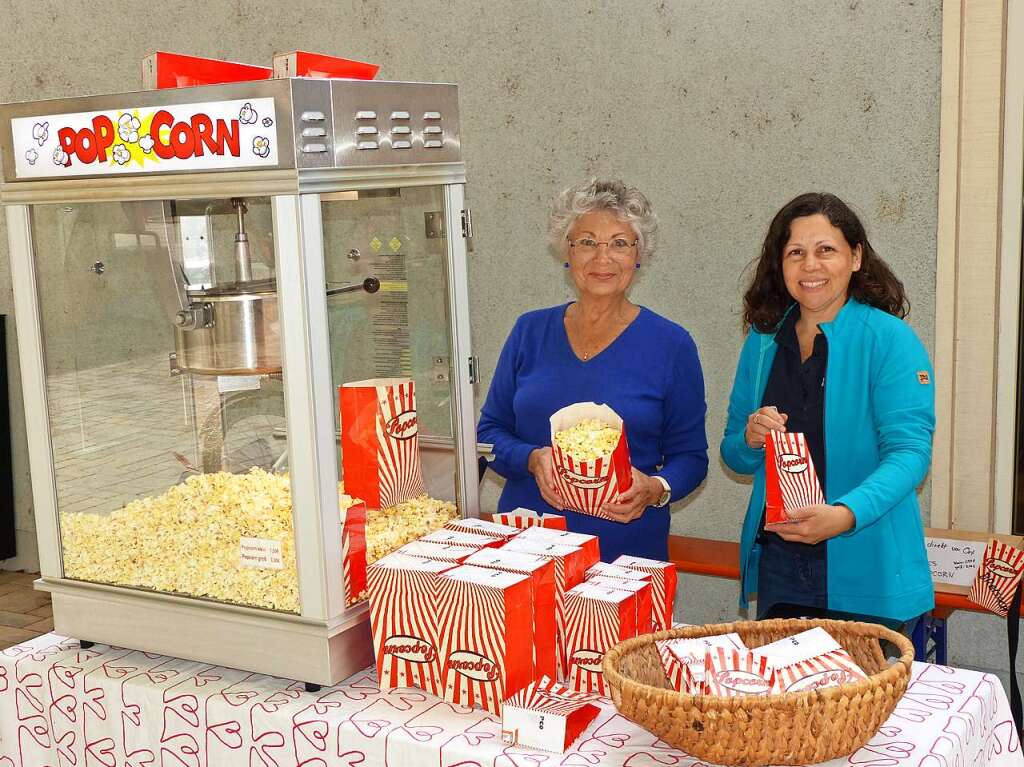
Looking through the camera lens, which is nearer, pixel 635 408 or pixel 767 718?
pixel 767 718

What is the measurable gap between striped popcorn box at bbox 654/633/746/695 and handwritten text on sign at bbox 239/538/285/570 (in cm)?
67

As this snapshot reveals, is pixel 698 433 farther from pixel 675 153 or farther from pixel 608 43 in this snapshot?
pixel 608 43

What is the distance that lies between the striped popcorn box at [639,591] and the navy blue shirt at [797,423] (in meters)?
0.79

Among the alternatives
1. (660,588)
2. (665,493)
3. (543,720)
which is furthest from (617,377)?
(543,720)

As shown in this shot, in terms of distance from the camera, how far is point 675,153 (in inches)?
160

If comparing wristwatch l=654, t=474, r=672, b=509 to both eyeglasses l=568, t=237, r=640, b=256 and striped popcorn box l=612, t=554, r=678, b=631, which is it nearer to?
eyeglasses l=568, t=237, r=640, b=256

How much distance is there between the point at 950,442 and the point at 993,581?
1.10m

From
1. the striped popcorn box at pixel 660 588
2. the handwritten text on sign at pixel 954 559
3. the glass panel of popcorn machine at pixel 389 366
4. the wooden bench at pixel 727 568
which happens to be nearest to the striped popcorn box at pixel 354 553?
the glass panel of popcorn machine at pixel 389 366

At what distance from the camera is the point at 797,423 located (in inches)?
98.6

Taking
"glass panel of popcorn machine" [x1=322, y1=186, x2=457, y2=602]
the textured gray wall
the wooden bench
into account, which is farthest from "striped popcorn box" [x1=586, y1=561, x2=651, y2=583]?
the textured gray wall

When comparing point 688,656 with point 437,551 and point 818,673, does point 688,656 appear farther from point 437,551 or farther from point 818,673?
point 437,551

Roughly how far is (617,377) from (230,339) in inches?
46.7

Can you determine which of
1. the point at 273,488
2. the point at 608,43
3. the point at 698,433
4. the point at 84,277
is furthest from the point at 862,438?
the point at 608,43

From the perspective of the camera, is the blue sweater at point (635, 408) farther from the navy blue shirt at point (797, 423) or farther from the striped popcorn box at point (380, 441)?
the striped popcorn box at point (380, 441)
